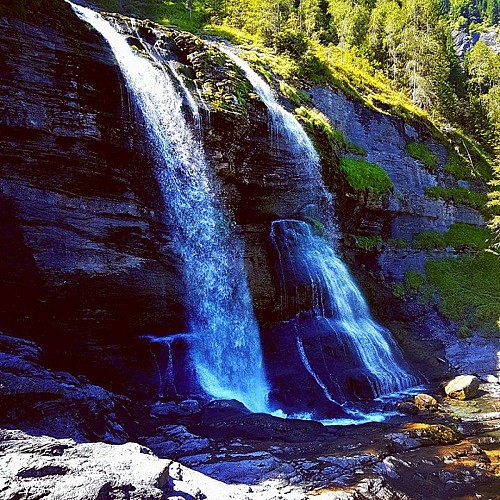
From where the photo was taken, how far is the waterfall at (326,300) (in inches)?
693

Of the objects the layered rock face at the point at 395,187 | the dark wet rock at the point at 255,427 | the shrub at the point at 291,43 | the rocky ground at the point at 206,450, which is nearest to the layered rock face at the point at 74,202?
the rocky ground at the point at 206,450

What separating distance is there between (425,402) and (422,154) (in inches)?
939

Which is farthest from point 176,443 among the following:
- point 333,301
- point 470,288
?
point 470,288

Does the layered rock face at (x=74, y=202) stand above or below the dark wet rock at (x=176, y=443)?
above

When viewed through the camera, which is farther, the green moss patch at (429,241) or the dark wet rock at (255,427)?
the green moss patch at (429,241)

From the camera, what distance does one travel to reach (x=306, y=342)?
18.2 meters

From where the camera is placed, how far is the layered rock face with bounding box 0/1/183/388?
44.5 feet

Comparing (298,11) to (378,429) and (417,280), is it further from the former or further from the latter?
(378,429)

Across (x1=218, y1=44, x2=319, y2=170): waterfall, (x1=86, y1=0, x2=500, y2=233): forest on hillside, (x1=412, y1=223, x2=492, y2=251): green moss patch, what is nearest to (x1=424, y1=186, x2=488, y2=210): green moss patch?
(x1=86, y1=0, x2=500, y2=233): forest on hillside

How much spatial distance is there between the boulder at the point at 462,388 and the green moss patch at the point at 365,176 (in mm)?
13123

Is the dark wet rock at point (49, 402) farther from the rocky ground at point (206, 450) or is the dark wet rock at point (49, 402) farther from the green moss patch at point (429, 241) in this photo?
the green moss patch at point (429, 241)

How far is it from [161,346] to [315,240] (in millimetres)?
10268

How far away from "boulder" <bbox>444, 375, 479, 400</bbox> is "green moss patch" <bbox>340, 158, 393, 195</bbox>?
1312cm

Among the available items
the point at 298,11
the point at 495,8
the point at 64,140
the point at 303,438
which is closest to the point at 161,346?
the point at 303,438
